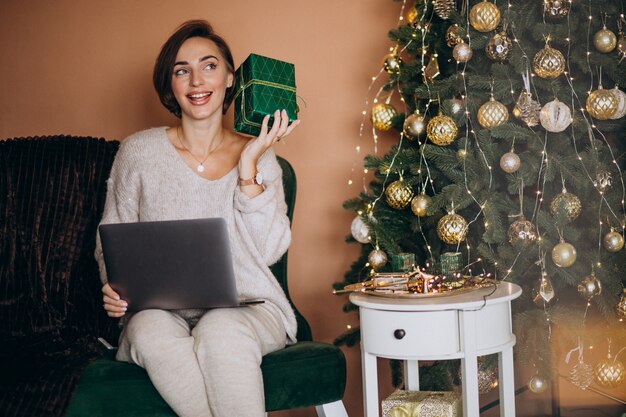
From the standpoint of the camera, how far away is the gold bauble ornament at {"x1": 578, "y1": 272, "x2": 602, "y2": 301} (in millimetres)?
2189

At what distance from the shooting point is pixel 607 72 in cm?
223

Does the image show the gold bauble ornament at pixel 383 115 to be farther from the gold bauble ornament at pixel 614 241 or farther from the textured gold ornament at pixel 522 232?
the gold bauble ornament at pixel 614 241

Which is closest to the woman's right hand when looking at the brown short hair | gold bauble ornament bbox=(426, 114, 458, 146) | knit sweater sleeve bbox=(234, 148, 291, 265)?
knit sweater sleeve bbox=(234, 148, 291, 265)

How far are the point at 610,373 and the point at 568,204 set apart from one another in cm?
54

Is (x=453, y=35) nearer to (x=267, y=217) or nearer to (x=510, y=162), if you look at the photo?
(x=510, y=162)

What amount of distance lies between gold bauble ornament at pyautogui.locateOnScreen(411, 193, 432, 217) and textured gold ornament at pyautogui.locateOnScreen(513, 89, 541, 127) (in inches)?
14.6

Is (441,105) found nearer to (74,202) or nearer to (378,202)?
(378,202)

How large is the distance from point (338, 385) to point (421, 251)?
0.65 m

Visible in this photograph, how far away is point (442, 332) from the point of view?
193 centimetres

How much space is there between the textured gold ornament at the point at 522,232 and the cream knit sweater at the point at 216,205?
0.66 m

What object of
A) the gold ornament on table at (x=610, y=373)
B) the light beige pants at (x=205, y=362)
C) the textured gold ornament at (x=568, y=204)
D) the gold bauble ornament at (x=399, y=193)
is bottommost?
the gold ornament on table at (x=610, y=373)

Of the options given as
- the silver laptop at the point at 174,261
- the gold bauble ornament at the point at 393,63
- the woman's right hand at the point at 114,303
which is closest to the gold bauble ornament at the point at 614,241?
the gold bauble ornament at the point at 393,63

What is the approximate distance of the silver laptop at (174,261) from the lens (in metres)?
1.83

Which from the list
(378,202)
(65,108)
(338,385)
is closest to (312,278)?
(378,202)
